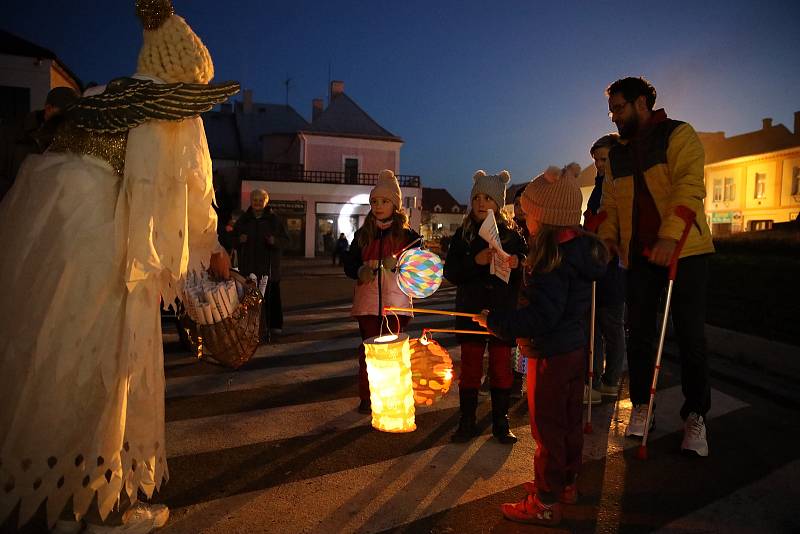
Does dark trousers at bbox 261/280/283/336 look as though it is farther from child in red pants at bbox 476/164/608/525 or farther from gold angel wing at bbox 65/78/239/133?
gold angel wing at bbox 65/78/239/133

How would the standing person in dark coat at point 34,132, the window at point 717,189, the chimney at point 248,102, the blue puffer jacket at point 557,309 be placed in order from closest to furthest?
the standing person in dark coat at point 34,132, the blue puffer jacket at point 557,309, the window at point 717,189, the chimney at point 248,102

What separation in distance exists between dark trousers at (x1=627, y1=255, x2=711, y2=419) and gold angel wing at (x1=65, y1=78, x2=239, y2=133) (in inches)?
119

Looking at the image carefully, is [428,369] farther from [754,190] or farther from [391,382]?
[754,190]

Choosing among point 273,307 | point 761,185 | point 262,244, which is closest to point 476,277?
point 273,307

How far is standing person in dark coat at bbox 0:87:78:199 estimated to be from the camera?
2.52 m

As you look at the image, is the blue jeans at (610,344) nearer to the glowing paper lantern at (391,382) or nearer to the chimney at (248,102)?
the glowing paper lantern at (391,382)

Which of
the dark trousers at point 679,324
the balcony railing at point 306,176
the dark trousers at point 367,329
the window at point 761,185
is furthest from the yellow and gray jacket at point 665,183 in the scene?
the window at point 761,185

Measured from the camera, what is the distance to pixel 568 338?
2949 mm

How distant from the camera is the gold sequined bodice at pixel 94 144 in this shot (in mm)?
2420

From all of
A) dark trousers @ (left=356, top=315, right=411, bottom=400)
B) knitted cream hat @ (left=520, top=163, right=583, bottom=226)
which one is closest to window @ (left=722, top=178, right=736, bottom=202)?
dark trousers @ (left=356, top=315, right=411, bottom=400)

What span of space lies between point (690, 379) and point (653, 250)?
0.93m

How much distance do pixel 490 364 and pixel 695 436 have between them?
4.43 feet

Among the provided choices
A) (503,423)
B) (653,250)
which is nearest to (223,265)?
(503,423)

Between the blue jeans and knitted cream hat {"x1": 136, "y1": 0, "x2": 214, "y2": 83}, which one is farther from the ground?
knitted cream hat {"x1": 136, "y1": 0, "x2": 214, "y2": 83}
